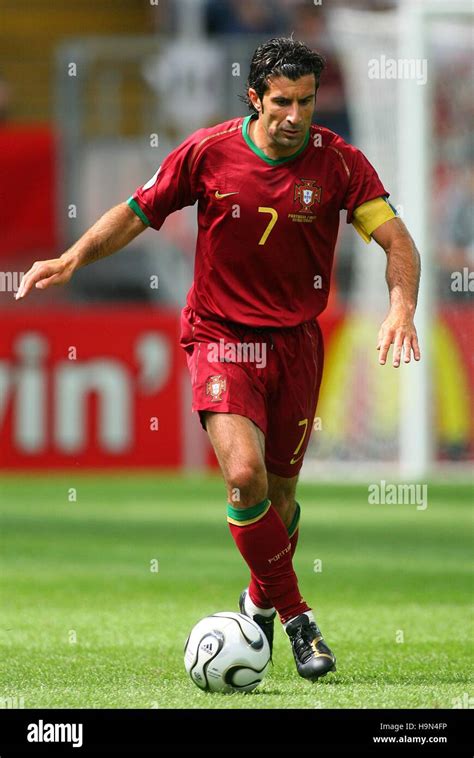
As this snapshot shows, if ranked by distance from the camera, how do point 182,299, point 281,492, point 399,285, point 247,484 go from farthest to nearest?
point 182,299 < point 281,492 < point 399,285 < point 247,484

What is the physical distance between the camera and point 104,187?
1731 centimetres

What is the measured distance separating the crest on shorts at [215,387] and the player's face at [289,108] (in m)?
0.92

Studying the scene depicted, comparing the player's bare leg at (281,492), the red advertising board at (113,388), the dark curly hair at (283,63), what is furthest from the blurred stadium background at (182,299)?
the dark curly hair at (283,63)

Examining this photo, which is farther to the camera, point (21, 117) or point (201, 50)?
point (21, 117)

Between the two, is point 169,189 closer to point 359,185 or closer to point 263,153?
point 263,153

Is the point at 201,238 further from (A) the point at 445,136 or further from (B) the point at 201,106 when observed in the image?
(B) the point at 201,106

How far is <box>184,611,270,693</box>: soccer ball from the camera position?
18.4 ft

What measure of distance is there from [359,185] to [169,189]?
0.74 metres

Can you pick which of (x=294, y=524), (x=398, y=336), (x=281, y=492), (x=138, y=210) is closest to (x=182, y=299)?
(x=294, y=524)

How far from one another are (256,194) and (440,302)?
10695 millimetres

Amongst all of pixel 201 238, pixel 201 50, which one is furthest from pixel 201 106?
pixel 201 238

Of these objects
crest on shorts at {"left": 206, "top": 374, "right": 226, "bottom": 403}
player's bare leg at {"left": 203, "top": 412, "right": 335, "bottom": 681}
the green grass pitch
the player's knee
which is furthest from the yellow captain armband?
the green grass pitch

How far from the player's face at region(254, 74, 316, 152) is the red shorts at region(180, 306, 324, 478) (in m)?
0.76

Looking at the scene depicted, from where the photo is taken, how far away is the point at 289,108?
5754 mm
